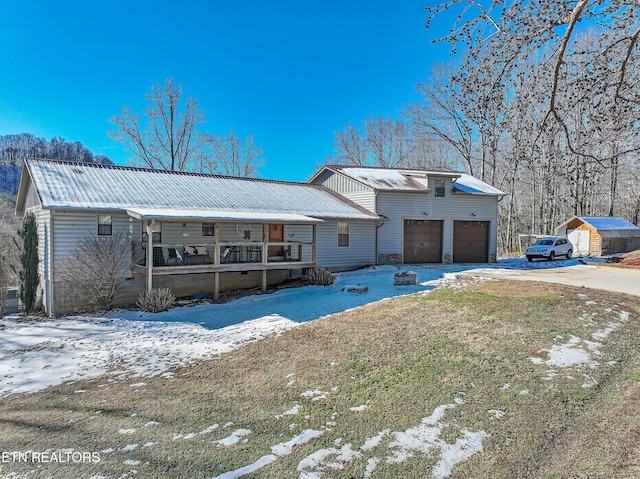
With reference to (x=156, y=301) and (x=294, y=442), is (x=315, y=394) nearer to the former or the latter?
(x=294, y=442)

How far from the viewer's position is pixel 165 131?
30094 millimetres

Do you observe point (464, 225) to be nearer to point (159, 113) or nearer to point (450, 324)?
point (450, 324)

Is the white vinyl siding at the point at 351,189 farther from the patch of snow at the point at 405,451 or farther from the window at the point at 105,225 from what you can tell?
the patch of snow at the point at 405,451

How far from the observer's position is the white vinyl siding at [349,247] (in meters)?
16.8

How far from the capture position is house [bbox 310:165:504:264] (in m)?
18.7

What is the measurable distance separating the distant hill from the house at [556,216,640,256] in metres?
50.8

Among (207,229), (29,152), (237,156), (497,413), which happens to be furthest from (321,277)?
(29,152)

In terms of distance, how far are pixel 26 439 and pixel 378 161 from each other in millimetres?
36180

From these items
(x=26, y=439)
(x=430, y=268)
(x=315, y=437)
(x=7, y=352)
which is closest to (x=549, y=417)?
(x=315, y=437)

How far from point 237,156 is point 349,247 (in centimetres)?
2319

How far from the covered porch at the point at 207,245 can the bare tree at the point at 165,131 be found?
1852cm

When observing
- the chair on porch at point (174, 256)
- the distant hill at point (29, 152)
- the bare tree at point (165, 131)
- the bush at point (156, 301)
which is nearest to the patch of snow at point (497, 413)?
the bush at point (156, 301)

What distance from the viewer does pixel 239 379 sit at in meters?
6.07

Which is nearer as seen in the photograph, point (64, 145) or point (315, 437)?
point (315, 437)
